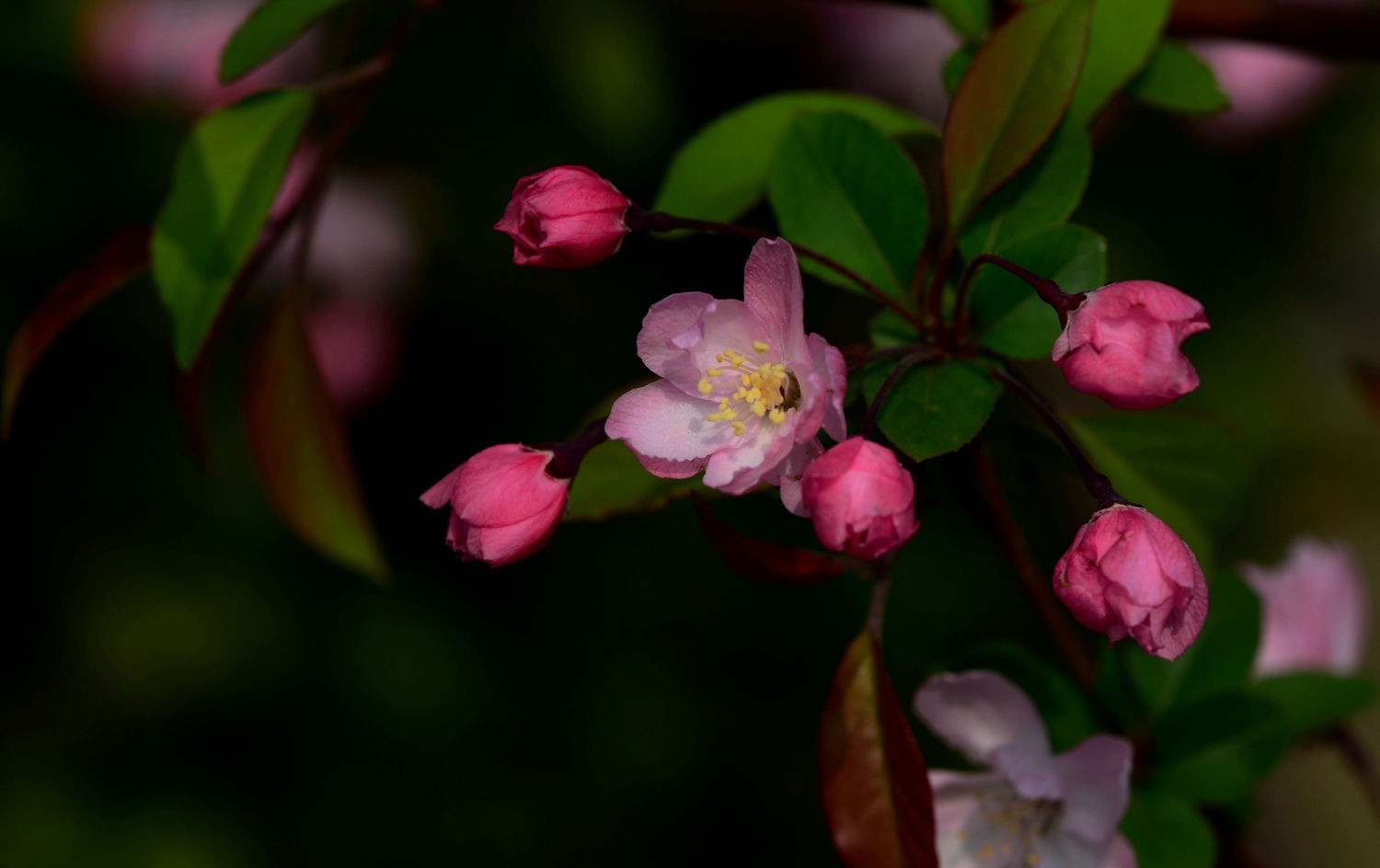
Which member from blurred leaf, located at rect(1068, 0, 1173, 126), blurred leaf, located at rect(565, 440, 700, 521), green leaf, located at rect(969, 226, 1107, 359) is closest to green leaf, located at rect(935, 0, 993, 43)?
blurred leaf, located at rect(1068, 0, 1173, 126)

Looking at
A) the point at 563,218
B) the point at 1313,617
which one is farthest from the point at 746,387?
the point at 1313,617

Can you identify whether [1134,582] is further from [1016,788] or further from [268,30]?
[268,30]

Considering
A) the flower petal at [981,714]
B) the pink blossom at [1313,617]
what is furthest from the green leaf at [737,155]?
the pink blossom at [1313,617]

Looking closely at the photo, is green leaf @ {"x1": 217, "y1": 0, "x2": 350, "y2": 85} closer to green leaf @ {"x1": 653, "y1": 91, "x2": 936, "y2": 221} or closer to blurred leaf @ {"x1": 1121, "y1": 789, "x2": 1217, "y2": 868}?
green leaf @ {"x1": 653, "y1": 91, "x2": 936, "y2": 221}

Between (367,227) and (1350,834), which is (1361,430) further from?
(367,227)

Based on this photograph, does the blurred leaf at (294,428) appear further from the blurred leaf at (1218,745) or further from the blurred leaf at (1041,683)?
the blurred leaf at (1218,745)

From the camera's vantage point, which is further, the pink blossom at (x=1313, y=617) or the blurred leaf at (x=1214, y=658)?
the pink blossom at (x=1313, y=617)
